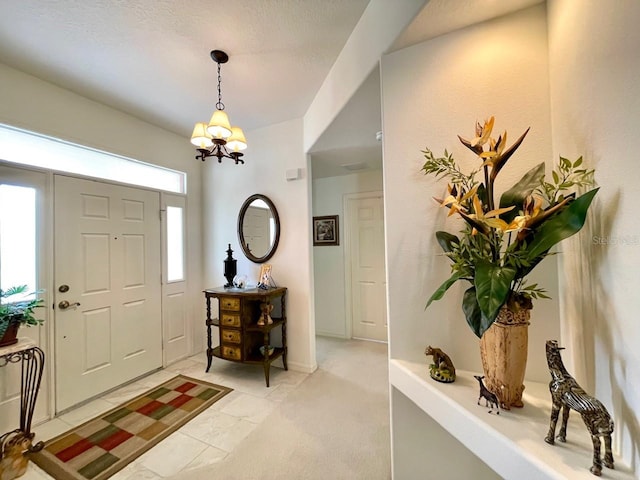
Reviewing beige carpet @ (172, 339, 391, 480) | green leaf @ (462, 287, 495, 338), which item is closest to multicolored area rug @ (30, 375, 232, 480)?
beige carpet @ (172, 339, 391, 480)

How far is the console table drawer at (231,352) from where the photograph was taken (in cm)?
259

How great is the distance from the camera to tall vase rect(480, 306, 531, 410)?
857mm

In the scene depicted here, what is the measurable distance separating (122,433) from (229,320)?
3.59ft

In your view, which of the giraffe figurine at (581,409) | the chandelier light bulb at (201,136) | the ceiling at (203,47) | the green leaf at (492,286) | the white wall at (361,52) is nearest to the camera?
the giraffe figurine at (581,409)

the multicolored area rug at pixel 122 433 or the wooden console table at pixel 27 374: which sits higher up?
the wooden console table at pixel 27 374

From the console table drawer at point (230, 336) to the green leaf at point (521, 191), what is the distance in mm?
2489

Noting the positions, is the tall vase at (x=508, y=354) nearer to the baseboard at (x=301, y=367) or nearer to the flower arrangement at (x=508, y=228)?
the flower arrangement at (x=508, y=228)

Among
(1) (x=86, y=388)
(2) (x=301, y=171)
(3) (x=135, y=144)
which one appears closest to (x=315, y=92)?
(2) (x=301, y=171)

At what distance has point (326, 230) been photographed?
157 inches

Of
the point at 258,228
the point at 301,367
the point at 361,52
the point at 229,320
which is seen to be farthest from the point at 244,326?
the point at 361,52

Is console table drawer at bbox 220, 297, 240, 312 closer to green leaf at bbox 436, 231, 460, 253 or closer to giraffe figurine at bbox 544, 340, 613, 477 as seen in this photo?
green leaf at bbox 436, 231, 460, 253

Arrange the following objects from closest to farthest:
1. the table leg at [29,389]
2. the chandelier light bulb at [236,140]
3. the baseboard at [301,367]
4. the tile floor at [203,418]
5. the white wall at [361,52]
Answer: the white wall at [361,52] < the tile floor at [203,418] < the table leg at [29,389] < the chandelier light bulb at [236,140] < the baseboard at [301,367]

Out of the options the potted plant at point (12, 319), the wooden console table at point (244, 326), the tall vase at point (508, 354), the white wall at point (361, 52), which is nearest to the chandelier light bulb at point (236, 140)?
the white wall at point (361, 52)

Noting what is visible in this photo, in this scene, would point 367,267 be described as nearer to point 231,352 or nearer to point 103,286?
point 231,352
